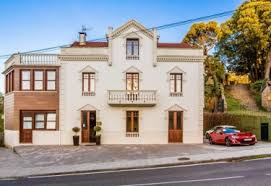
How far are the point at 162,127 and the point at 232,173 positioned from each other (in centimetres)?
1658

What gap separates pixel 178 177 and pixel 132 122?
56.4ft

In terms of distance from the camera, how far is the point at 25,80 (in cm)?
3353

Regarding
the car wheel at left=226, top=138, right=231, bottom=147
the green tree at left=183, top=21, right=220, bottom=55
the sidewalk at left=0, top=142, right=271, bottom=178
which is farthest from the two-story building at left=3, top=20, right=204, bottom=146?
the green tree at left=183, top=21, right=220, bottom=55

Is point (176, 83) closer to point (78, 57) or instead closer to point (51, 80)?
point (78, 57)

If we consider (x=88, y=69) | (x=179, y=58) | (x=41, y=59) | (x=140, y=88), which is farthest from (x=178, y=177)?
(x=41, y=59)

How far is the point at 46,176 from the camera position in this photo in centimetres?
1798

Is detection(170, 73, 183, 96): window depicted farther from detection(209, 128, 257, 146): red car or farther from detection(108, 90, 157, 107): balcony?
detection(209, 128, 257, 146): red car

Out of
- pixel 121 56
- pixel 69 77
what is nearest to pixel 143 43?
pixel 121 56

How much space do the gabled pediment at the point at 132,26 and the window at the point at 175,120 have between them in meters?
6.84

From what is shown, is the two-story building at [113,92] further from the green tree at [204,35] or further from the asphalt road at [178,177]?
the green tree at [204,35]

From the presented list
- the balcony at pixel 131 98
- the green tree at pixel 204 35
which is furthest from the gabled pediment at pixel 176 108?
the green tree at pixel 204 35

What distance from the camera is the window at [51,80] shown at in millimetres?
33469

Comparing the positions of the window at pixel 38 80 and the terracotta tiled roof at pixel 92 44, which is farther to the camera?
the terracotta tiled roof at pixel 92 44

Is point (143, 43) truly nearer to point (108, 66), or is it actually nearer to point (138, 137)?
point (108, 66)
